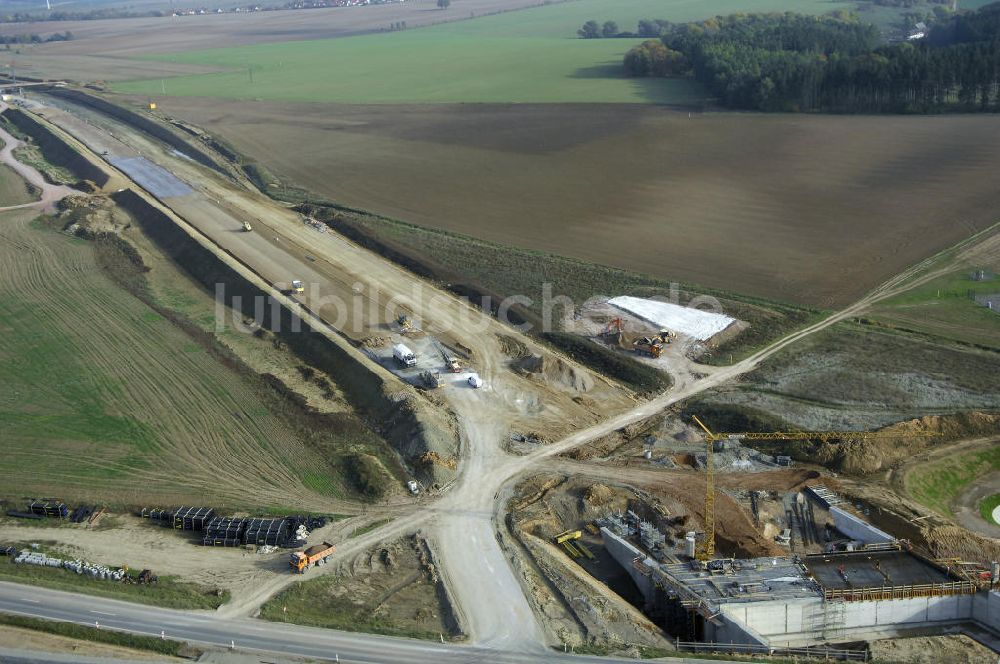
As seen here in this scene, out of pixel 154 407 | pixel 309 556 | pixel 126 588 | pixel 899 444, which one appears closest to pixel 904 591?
pixel 899 444

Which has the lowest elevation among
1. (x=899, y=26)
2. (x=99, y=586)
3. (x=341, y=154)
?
(x=99, y=586)

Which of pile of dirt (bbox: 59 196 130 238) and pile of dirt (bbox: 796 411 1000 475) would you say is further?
pile of dirt (bbox: 59 196 130 238)

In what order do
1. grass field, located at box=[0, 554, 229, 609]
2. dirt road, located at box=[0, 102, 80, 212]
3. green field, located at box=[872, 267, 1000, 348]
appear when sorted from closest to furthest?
grass field, located at box=[0, 554, 229, 609], green field, located at box=[872, 267, 1000, 348], dirt road, located at box=[0, 102, 80, 212]

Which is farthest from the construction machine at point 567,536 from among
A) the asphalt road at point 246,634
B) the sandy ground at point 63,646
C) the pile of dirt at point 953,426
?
the pile of dirt at point 953,426

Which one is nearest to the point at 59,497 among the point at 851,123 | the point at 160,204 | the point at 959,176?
Result: the point at 160,204

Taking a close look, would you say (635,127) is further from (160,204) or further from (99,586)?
(99,586)

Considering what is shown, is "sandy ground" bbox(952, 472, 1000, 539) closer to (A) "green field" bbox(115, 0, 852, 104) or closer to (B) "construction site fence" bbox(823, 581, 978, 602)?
(B) "construction site fence" bbox(823, 581, 978, 602)

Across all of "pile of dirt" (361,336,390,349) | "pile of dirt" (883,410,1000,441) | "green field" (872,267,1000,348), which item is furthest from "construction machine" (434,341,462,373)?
"green field" (872,267,1000,348)
